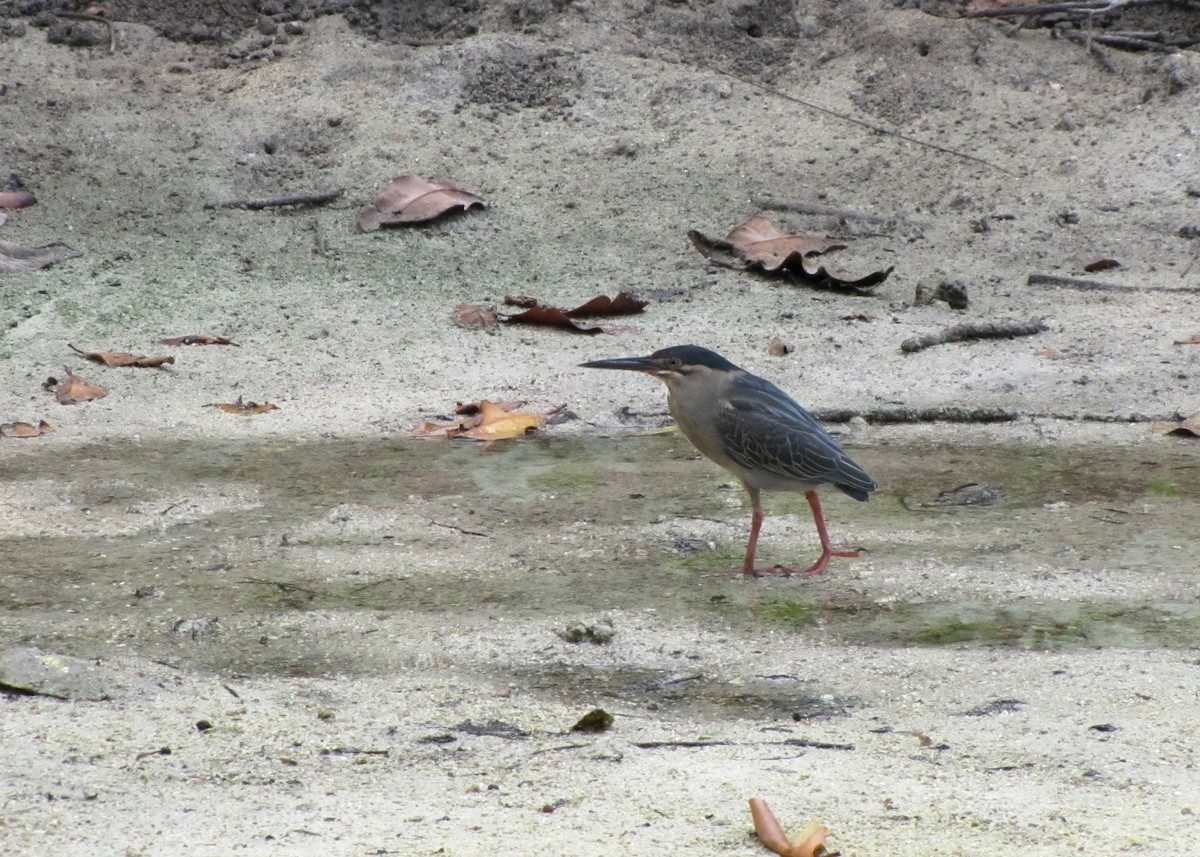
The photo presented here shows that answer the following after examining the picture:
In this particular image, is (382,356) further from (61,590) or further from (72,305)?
(61,590)

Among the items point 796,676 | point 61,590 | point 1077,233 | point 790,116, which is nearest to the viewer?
point 796,676

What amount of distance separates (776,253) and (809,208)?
2.18ft

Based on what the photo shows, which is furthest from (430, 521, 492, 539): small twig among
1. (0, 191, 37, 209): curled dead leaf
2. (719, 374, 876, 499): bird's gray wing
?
(0, 191, 37, 209): curled dead leaf

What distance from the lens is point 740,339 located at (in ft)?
24.3

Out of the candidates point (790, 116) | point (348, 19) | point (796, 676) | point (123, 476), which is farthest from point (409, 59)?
point (796, 676)

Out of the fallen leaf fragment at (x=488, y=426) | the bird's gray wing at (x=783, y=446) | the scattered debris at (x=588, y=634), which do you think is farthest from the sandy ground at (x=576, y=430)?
the bird's gray wing at (x=783, y=446)

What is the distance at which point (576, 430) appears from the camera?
6438mm

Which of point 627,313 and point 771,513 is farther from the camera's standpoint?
point 627,313

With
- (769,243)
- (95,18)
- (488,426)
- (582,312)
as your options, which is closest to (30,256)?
(95,18)

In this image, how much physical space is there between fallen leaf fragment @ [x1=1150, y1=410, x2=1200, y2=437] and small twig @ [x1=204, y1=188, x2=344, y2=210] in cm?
459

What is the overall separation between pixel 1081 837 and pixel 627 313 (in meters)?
4.77

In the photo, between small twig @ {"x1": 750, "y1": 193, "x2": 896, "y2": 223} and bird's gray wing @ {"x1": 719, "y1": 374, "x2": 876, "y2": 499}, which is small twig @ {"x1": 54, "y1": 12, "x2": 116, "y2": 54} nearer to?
small twig @ {"x1": 750, "y1": 193, "x2": 896, "y2": 223}

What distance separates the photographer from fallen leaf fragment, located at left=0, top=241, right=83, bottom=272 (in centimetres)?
796

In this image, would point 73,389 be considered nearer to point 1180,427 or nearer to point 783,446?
point 783,446
